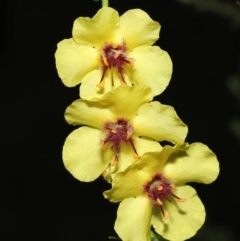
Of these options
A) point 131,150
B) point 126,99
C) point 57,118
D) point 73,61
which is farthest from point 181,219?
point 57,118

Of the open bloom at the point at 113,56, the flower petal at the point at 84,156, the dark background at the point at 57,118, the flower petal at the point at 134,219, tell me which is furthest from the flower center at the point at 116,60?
the dark background at the point at 57,118

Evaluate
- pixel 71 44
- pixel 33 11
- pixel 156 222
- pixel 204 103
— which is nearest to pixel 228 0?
pixel 71 44

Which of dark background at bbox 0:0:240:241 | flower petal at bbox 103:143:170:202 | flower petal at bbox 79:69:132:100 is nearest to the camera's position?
flower petal at bbox 103:143:170:202

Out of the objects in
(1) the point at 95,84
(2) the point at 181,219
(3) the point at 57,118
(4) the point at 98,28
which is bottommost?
(3) the point at 57,118

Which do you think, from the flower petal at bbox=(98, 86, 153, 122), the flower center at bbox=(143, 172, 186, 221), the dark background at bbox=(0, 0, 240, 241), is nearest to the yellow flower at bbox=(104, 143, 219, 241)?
the flower center at bbox=(143, 172, 186, 221)

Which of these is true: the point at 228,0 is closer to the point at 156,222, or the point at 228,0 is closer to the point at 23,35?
the point at 156,222

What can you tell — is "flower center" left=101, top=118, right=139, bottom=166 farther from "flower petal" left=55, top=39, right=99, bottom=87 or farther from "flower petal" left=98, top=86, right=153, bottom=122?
"flower petal" left=55, top=39, right=99, bottom=87

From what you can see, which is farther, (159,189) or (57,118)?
(57,118)

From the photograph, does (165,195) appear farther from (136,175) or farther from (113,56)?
(113,56)
